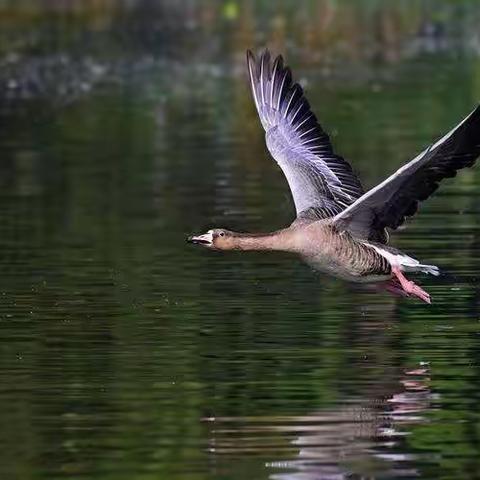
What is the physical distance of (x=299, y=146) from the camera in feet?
57.6

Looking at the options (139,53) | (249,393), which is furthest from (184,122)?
(249,393)

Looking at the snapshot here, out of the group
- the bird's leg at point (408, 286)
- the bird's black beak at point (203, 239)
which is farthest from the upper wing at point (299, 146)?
the bird's black beak at point (203, 239)

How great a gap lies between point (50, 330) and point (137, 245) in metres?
4.43

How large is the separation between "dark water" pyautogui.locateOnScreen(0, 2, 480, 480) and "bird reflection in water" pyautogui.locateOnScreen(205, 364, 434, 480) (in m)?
0.02

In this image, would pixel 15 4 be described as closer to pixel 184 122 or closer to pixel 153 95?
pixel 153 95

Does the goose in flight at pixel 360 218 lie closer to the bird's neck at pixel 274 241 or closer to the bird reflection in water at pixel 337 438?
the bird's neck at pixel 274 241

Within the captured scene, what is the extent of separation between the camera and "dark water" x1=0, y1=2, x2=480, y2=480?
11461 mm

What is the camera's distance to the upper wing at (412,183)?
48.1ft

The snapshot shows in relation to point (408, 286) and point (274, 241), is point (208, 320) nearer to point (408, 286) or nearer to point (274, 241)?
point (274, 241)

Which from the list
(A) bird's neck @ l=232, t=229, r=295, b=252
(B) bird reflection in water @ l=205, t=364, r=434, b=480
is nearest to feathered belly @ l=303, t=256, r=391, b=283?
(A) bird's neck @ l=232, t=229, r=295, b=252

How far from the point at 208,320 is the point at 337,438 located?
404 centimetres

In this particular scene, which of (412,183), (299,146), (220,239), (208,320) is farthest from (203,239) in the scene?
(299,146)

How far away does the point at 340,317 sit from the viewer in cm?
1563

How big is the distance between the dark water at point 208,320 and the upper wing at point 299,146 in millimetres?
785
